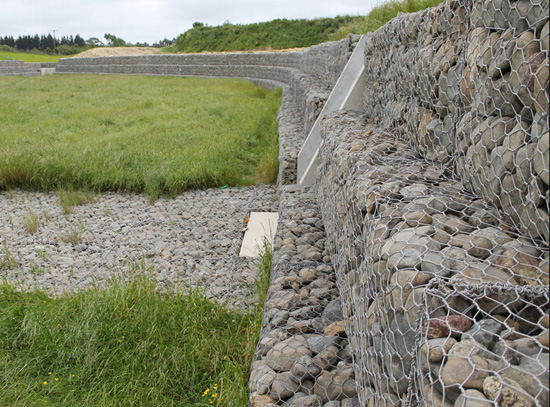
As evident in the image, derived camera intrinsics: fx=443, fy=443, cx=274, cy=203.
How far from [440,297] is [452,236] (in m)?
0.32

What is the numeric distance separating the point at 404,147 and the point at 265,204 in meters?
3.26

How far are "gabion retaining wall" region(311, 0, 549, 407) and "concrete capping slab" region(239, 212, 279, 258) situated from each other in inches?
86.1

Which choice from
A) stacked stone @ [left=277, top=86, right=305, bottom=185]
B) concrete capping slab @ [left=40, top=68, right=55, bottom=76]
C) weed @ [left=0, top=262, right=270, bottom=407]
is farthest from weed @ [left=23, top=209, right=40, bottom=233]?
concrete capping slab @ [left=40, top=68, right=55, bottom=76]

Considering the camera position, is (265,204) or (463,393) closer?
(463,393)

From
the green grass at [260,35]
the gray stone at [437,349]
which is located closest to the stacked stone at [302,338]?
the gray stone at [437,349]

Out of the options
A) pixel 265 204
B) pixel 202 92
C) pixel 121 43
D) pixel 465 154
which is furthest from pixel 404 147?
pixel 121 43

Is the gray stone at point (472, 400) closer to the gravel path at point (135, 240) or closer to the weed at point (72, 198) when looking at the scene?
the gravel path at point (135, 240)

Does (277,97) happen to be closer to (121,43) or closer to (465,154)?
(465,154)

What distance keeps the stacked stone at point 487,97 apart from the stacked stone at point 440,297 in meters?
0.10

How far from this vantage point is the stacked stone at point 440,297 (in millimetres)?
858

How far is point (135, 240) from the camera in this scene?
463 cm

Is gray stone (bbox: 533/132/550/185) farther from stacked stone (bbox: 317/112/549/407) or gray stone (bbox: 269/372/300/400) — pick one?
gray stone (bbox: 269/372/300/400)

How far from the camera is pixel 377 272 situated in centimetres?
135

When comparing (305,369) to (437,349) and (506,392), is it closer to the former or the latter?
(437,349)
